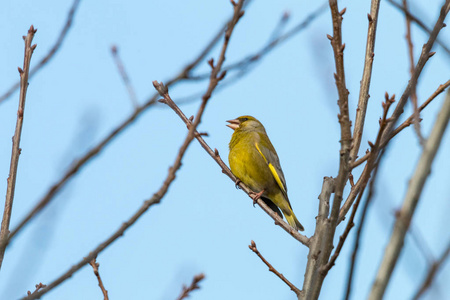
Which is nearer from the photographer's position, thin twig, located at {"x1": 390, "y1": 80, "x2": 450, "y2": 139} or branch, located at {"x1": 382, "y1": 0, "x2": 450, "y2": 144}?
branch, located at {"x1": 382, "y1": 0, "x2": 450, "y2": 144}

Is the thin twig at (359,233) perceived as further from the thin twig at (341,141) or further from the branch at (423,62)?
the thin twig at (341,141)

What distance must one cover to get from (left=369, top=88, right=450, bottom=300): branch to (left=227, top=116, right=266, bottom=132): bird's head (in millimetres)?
6656

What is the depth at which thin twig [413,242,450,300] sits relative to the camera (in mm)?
1381

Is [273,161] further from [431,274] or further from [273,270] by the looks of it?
[431,274]

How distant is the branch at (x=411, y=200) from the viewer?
60.2 inches

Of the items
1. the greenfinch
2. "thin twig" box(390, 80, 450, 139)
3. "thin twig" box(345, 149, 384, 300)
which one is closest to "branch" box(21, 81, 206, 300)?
"thin twig" box(345, 149, 384, 300)

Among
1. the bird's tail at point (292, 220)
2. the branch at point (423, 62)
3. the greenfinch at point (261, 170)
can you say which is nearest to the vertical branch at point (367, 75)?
the branch at point (423, 62)

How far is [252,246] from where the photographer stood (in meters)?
4.04

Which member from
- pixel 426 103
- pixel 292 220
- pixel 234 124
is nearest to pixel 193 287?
pixel 426 103

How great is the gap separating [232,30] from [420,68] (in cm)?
146

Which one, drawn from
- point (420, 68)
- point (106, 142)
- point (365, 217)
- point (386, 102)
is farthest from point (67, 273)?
point (420, 68)

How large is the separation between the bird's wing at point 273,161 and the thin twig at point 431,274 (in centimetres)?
581

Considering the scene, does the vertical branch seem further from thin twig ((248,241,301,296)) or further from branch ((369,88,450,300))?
branch ((369,88,450,300))

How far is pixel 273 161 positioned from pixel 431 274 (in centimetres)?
627
